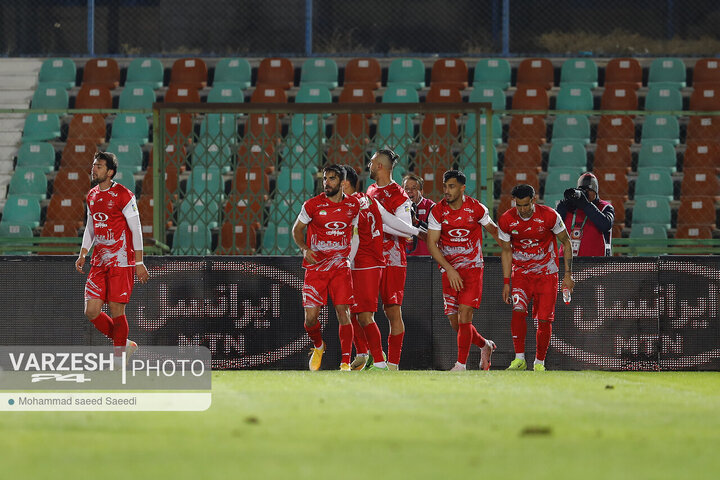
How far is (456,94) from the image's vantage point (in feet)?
63.7

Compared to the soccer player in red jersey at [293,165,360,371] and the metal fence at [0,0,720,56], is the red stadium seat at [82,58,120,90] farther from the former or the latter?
the soccer player in red jersey at [293,165,360,371]

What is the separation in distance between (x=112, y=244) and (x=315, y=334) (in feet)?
6.60

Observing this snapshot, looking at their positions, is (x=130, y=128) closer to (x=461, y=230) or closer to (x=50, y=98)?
(x=50, y=98)

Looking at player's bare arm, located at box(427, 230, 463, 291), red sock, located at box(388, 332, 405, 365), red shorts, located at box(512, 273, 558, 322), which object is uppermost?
player's bare arm, located at box(427, 230, 463, 291)

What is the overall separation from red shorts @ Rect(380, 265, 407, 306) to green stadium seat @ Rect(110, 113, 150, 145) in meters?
9.19

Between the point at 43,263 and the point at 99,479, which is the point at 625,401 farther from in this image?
the point at 43,263

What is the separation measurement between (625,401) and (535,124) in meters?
11.9

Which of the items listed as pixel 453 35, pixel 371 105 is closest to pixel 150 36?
pixel 453 35

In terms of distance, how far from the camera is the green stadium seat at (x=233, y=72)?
20138 millimetres

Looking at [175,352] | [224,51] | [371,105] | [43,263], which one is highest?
[224,51]

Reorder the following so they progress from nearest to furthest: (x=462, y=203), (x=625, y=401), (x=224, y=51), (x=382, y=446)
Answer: (x=382, y=446)
(x=625, y=401)
(x=462, y=203)
(x=224, y=51)

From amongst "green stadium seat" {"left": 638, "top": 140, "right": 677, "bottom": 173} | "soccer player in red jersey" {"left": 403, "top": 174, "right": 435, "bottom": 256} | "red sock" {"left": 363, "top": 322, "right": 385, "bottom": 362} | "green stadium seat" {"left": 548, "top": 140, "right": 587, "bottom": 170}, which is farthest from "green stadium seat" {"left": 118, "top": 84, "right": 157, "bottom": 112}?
"red sock" {"left": 363, "top": 322, "right": 385, "bottom": 362}

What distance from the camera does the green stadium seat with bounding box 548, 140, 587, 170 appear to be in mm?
18281

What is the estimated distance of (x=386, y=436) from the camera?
5.33 meters
